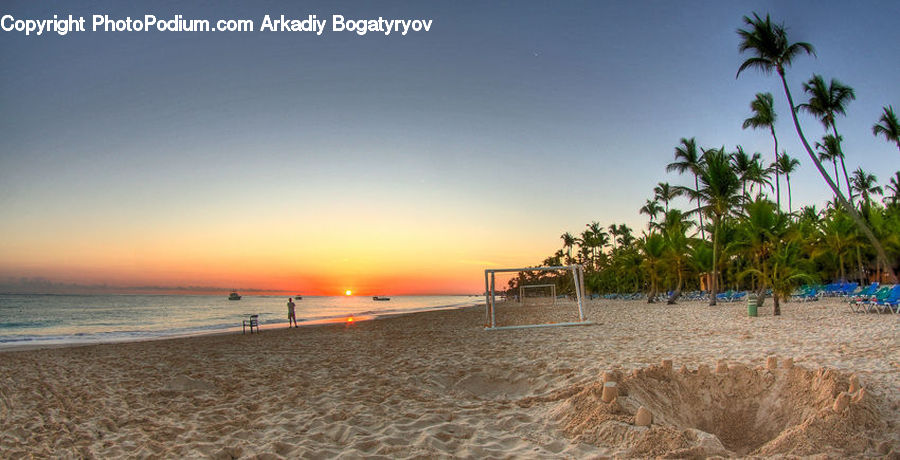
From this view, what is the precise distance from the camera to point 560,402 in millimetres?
5297

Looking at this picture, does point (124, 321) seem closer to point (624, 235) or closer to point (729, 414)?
point (729, 414)

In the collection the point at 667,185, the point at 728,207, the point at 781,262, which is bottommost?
the point at 781,262

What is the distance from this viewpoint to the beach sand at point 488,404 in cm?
407

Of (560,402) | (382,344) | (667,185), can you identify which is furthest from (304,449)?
(667,185)

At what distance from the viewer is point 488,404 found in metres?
5.74

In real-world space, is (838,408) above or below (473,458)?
above

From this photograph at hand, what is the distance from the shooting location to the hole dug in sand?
3.72m

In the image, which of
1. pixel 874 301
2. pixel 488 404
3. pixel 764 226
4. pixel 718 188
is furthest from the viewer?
pixel 718 188

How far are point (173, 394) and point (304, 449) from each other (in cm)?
412

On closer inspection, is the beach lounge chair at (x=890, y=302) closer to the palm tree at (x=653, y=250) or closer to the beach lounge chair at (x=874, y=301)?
the beach lounge chair at (x=874, y=301)

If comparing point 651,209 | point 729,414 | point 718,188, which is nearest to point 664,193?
point 651,209

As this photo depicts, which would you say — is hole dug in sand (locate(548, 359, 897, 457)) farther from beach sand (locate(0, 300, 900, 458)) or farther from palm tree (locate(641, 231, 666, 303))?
palm tree (locate(641, 231, 666, 303))

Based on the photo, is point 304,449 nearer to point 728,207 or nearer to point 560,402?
point 560,402

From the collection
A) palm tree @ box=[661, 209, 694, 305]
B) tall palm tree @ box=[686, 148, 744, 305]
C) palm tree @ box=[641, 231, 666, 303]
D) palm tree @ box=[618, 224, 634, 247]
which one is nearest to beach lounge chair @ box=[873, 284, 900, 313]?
tall palm tree @ box=[686, 148, 744, 305]
